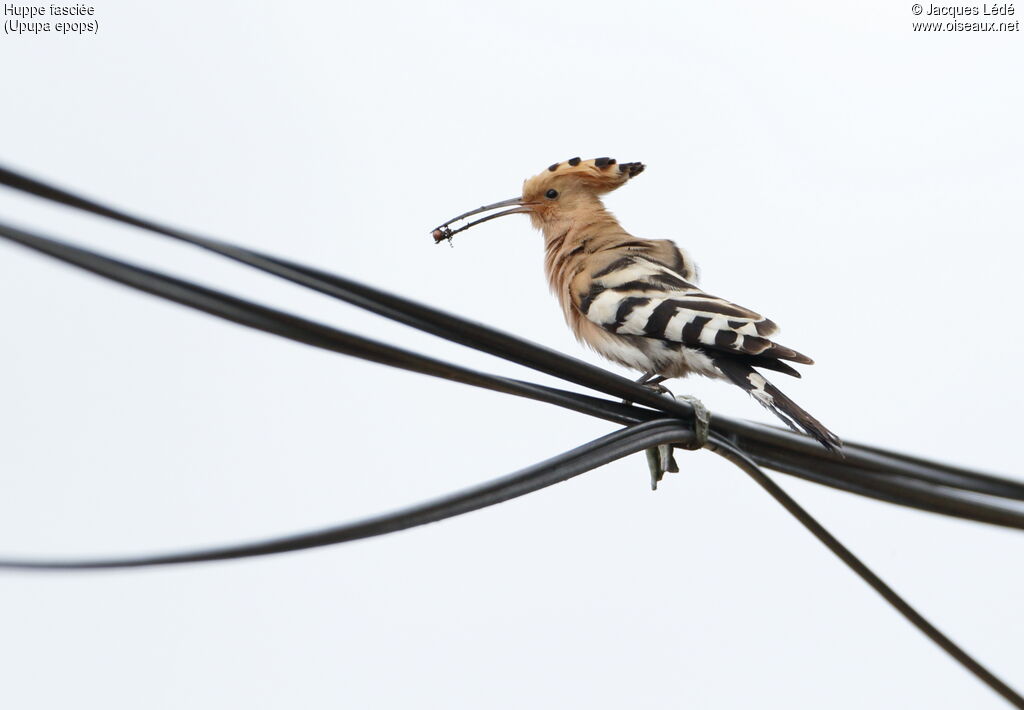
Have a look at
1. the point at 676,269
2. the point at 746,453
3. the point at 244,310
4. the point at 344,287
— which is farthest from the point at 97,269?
the point at 676,269

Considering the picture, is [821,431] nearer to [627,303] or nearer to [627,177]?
[627,303]

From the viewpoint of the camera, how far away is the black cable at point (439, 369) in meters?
1.21

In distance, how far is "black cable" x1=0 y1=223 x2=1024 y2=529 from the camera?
1.21 m

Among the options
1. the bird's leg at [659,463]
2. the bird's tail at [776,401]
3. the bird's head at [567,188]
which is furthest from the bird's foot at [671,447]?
the bird's head at [567,188]

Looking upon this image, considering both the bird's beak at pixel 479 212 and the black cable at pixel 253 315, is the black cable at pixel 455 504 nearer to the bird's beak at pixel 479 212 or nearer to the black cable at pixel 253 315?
the black cable at pixel 253 315

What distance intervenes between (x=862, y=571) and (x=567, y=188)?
2.12 metres

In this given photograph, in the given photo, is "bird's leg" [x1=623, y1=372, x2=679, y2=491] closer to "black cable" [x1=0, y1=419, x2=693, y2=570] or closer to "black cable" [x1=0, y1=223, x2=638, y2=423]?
"black cable" [x1=0, y1=419, x2=693, y2=570]

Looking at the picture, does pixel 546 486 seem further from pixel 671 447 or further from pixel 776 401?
pixel 776 401

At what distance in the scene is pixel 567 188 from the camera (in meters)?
3.64

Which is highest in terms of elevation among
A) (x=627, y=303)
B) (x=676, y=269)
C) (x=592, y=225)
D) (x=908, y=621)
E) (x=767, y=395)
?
(x=592, y=225)

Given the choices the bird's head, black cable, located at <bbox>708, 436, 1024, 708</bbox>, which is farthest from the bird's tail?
the bird's head

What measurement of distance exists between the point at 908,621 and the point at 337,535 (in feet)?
3.54

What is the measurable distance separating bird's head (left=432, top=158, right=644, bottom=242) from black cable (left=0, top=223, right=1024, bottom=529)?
1.85 m

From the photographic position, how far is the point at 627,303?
286 centimetres
